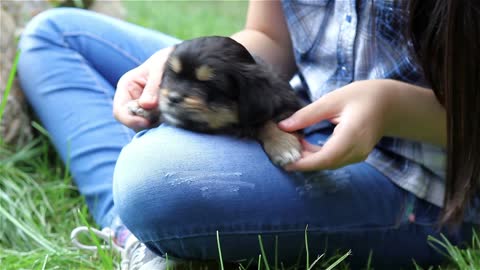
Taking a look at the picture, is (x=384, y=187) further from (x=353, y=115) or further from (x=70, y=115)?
(x=70, y=115)

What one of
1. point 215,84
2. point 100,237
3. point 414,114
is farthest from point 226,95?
point 100,237

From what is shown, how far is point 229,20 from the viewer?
432 cm

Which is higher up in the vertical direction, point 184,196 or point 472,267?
point 184,196

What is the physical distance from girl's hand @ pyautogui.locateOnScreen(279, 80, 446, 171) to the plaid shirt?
0.25ft

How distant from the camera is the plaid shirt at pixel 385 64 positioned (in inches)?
60.6

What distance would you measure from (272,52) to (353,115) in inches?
18.4

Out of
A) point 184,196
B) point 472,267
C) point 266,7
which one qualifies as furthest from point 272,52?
point 472,267

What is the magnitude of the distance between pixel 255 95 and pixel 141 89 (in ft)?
1.07

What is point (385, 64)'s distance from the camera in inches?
61.9

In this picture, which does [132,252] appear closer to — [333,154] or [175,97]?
[175,97]

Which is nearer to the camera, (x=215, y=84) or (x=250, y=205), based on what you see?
(x=215, y=84)

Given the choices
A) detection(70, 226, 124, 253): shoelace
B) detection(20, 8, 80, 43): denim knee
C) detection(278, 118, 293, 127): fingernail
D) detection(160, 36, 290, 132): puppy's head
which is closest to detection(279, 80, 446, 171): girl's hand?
detection(278, 118, 293, 127): fingernail

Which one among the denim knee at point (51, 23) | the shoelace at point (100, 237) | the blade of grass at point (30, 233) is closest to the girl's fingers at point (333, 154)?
the shoelace at point (100, 237)

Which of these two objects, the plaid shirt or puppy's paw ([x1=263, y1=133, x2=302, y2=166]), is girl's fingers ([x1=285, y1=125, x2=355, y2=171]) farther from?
the plaid shirt
